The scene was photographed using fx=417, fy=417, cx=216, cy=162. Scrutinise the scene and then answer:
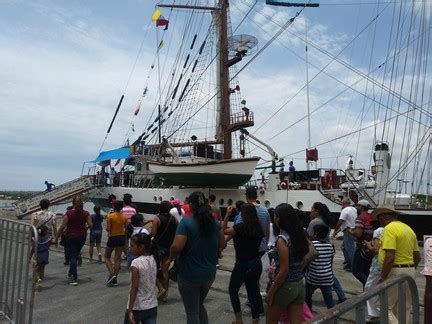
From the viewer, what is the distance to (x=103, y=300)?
6.18 meters

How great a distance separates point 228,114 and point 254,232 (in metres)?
18.1

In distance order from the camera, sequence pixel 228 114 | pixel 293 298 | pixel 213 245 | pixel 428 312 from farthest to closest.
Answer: pixel 228 114
pixel 428 312
pixel 213 245
pixel 293 298

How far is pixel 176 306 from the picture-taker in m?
5.90

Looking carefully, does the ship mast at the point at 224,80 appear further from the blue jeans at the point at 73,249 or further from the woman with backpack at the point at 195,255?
the woman with backpack at the point at 195,255

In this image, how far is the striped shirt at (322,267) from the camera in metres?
4.99

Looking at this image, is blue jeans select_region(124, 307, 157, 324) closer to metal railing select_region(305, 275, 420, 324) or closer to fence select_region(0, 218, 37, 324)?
fence select_region(0, 218, 37, 324)

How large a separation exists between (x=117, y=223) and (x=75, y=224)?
0.78 meters

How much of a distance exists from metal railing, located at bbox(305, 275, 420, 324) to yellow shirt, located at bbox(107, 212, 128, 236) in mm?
5151

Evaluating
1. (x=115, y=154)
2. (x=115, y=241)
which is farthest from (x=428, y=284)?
(x=115, y=154)

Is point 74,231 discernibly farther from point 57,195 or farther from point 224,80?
point 57,195

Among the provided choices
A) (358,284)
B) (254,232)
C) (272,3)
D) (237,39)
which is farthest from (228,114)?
(254,232)

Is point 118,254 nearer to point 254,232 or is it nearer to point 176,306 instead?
point 176,306

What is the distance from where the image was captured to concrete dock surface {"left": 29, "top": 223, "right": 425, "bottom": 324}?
5.38m

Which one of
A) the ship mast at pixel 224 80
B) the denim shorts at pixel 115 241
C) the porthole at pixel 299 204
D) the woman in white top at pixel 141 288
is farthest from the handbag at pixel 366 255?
the ship mast at pixel 224 80
